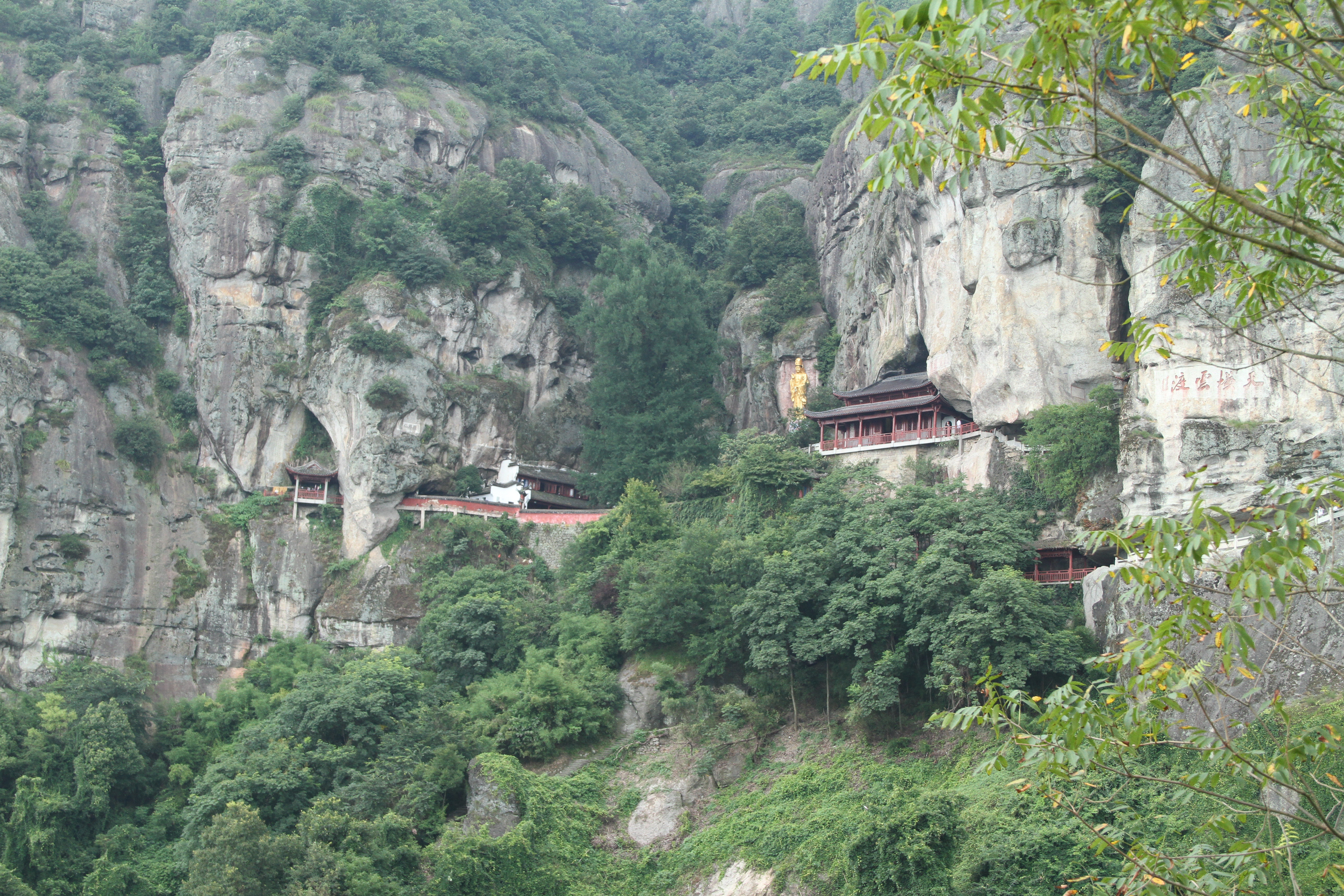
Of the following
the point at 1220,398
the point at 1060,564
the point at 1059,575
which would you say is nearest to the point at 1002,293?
the point at 1220,398

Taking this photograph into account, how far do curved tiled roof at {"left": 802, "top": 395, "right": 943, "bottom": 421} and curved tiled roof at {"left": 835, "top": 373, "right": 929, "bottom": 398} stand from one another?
0.26 meters

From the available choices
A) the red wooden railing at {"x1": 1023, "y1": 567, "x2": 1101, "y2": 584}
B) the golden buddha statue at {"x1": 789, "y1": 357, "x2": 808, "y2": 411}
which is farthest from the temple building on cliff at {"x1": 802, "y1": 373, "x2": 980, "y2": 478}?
the red wooden railing at {"x1": 1023, "y1": 567, "x2": 1101, "y2": 584}

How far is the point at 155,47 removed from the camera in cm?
4144

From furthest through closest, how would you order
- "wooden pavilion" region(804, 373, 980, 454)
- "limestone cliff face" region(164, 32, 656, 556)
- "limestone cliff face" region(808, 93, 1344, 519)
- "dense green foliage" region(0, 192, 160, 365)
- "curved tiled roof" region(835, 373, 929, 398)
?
"limestone cliff face" region(164, 32, 656, 556) → "dense green foliage" region(0, 192, 160, 365) → "curved tiled roof" region(835, 373, 929, 398) → "wooden pavilion" region(804, 373, 980, 454) → "limestone cliff face" region(808, 93, 1344, 519)

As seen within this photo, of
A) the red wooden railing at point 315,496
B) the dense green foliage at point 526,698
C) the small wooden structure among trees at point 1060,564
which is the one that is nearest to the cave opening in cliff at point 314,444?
the red wooden railing at point 315,496

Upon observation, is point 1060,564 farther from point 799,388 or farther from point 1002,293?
point 799,388

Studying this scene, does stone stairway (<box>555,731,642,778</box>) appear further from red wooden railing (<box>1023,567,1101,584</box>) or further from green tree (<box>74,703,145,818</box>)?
green tree (<box>74,703,145,818</box>)

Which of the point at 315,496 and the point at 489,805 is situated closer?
the point at 489,805

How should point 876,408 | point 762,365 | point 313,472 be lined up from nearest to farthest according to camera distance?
1. point 876,408
2. point 313,472
3. point 762,365

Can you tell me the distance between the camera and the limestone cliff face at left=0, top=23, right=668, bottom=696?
31.5 m

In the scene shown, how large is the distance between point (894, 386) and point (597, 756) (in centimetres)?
1317

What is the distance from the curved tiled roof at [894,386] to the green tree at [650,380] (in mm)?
4911

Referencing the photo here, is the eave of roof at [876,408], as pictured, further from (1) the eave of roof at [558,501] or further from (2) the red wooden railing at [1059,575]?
(1) the eave of roof at [558,501]

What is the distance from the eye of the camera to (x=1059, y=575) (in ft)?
74.8
